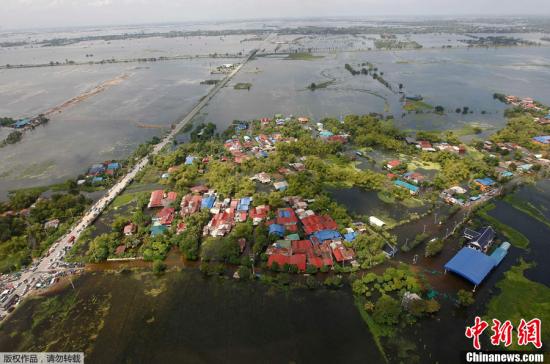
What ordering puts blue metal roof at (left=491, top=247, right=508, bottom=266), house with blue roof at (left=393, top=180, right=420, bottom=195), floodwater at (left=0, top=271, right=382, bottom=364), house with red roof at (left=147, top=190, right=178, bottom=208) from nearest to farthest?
1. floodwater at (left=0, top=271, right=382, bottom=364)
2. blue metal roof at (left=491, top=247, right=508, bottom=266)
3. house with red roof at (left=147, top=190, right=178, bottom=208)
4. house with blue roof at (left=393, top=180, right=420, bottom=195)

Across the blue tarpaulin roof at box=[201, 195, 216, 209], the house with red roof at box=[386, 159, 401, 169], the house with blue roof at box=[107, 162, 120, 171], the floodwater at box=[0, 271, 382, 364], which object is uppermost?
the house with blue roof at box=[107, 162, 120, 171]

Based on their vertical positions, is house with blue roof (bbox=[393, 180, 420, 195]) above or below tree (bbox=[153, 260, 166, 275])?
above

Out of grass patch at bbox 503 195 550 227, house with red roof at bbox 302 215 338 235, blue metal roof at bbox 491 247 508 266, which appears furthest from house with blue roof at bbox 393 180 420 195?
house with red roof at bbox 302 215 338 235

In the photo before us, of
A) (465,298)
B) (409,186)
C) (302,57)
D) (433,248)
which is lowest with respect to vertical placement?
(465,298)

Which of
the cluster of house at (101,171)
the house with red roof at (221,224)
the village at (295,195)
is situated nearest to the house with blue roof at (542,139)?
the village at (295,195)

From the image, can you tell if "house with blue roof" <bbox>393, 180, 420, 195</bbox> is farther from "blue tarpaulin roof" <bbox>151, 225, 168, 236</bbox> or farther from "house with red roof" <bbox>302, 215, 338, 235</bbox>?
"blue tarpaulin roof" <bbox>151, 225, 168, 236</bbox>

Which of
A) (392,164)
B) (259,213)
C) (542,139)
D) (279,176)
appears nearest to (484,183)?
(392,164)

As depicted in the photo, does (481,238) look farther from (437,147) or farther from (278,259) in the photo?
(437,147)
